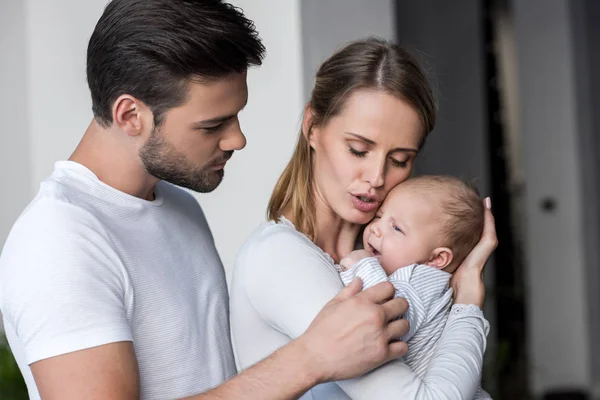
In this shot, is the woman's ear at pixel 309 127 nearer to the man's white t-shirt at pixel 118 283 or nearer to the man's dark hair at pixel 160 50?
the man's dark hair at pixel 160 50

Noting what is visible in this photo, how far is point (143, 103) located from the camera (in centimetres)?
186

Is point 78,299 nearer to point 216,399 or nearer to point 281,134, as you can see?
point 216,399

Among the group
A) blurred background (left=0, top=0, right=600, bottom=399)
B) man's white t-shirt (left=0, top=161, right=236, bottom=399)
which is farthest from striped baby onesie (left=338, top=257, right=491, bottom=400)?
blurred background (left=0, top=0, right=600, bottom=399)

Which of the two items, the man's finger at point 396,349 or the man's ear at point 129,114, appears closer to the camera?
the man's finger at point 396,349

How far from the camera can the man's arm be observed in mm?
1525

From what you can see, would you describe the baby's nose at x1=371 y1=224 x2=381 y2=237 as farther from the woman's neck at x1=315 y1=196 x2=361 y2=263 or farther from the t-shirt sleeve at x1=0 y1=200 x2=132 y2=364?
the t-shirt sleeve at x1=0 y1=200 x2=132 y2=364

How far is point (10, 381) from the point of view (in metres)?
3.36

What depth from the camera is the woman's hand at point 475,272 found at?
1.87 meters

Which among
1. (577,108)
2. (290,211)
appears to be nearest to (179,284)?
(290,211)

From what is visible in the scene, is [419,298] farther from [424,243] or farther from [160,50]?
[160,50]

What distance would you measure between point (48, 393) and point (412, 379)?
2.09 feet

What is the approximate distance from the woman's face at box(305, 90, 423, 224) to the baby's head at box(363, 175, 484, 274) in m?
0.03

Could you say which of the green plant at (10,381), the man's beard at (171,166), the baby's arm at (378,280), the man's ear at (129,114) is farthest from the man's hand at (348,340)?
the green plant at (10,381)

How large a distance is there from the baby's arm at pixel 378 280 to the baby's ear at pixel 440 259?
17 centimetres
